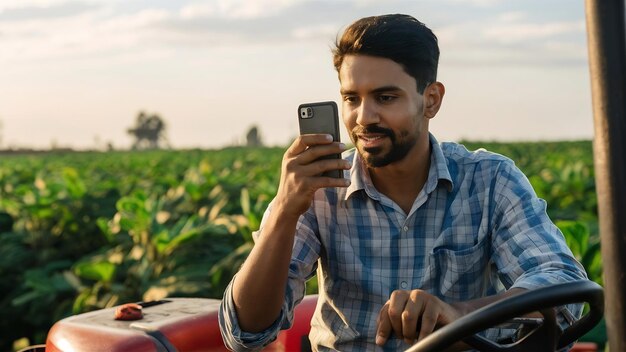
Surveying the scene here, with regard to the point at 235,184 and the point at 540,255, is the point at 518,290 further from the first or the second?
the point at 235,184

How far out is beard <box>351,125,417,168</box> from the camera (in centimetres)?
204

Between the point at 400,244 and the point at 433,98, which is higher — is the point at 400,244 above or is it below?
below

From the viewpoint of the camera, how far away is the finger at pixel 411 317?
62.4 inches

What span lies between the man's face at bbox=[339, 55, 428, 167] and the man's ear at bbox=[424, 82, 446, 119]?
0.32 feet

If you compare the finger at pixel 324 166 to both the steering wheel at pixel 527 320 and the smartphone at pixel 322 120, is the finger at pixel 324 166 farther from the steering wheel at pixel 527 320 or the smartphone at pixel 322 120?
the steering wheel at pixel 527 320

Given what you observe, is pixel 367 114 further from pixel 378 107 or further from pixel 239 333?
pixel 239 333

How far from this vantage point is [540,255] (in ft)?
6.66

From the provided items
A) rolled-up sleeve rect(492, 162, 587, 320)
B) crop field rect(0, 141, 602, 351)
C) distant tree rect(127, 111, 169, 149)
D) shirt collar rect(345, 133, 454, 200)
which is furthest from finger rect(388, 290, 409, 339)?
distant tree rect(127, 111, 169, 149)

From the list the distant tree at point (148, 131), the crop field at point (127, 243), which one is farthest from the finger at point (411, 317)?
the distant tree at point (148, 131)

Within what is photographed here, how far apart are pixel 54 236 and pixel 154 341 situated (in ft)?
17.4

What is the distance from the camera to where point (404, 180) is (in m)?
2.28

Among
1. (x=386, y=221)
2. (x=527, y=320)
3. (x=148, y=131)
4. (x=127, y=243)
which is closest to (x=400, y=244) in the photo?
(x=386, y=221)

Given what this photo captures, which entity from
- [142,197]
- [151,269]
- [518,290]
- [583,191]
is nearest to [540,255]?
[518,290]

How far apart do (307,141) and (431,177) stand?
0.45m
